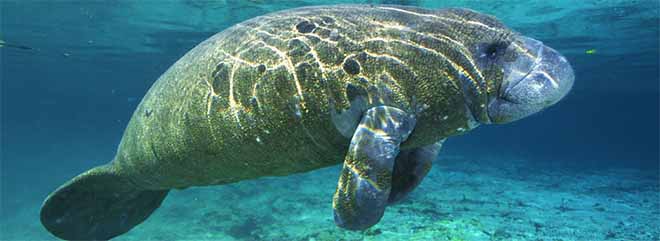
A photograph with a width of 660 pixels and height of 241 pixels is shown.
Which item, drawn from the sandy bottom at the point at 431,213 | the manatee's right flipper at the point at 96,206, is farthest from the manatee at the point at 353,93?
the sandy bottom at the point at 431,213

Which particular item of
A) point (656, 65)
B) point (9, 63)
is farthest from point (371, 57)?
point (9, 63)

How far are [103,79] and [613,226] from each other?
50.4 m

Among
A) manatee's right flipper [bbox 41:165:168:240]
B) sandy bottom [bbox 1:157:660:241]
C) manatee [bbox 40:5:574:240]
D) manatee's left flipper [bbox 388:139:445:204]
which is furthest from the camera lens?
sandy bottom [bbox 1:157:660:241]

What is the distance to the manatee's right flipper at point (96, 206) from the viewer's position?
460 cm

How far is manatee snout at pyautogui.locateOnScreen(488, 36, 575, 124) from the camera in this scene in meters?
2.46

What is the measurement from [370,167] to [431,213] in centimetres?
741

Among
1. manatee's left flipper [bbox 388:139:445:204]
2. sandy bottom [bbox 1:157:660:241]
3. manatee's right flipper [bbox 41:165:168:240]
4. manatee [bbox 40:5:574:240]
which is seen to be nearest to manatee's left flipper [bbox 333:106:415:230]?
manatee [bbox 40:5:574:240]

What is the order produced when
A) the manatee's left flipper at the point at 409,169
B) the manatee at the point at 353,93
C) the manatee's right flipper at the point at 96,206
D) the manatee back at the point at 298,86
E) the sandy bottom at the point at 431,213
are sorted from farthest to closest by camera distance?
the sandy bottom at the point at 431,213 < the manatee's right flipper at the point at 96,206 < the manatee's left flipper at the point at 409,169 < the manatee back at the point at 298,86 < the manatee at the point at 353,93

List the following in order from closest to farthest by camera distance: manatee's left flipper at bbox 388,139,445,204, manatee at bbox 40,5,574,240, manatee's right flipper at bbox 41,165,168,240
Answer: manatee at bbox 40,5,574,240 < manatee's left flipper at bbox 388,139,445,204 < manatee's right flipper at bbox 41,165,168,240

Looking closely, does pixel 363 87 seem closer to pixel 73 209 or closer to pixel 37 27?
pixel 73 209

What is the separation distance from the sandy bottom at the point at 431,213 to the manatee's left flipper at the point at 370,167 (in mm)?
5351

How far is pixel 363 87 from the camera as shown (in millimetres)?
2699

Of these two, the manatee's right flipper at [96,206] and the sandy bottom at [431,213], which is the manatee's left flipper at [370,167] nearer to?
the manatee's right flipper at [96,206]

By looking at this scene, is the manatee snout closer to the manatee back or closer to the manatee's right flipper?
the manatee back
